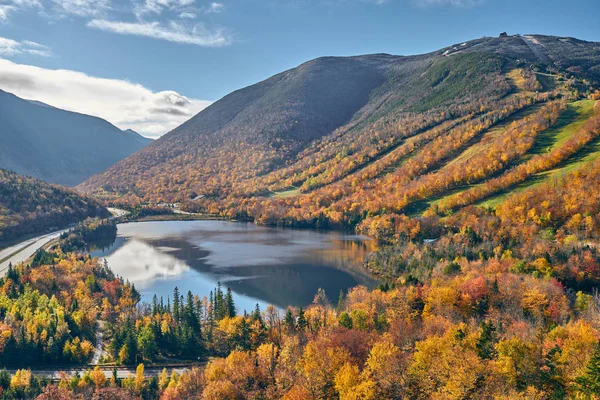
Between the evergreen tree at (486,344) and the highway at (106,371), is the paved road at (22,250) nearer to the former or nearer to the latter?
the highway at (106,371)

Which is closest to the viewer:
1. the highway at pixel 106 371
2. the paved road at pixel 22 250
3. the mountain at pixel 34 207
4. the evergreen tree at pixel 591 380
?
the evergreen tree at pixel 591 380

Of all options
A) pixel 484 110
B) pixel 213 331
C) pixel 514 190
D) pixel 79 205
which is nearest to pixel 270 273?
pixel 213 331

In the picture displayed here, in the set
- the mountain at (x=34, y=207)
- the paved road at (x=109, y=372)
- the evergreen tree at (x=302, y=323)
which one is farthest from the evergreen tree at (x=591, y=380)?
the mountain at (x=34, y=207)

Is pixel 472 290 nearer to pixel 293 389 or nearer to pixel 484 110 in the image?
pixel 293 389

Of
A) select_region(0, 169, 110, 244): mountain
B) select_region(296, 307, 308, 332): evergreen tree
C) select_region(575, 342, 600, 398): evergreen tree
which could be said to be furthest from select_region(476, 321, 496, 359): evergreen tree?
select_region(0, 169, 110, 244): mountain

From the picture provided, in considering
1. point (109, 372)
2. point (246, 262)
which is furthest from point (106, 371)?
point (246, 262)

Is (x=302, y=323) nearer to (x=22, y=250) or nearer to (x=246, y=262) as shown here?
(x=246, y=262)

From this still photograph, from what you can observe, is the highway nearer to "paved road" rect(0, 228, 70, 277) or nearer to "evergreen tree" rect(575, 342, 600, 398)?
"evergreen tree" rect(575, 342, 600, 398)
